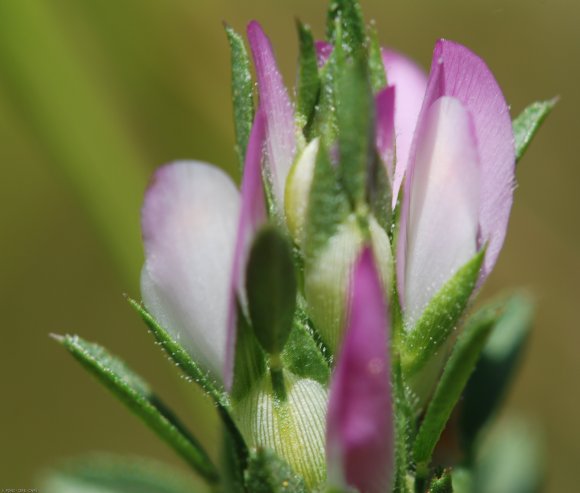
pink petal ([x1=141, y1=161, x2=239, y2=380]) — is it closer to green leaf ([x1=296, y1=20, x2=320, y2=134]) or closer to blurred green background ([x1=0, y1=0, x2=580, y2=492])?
green leaf ([x1=296, y1=20, x2=320, y2=134])

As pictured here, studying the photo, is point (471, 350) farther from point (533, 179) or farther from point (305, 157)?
point (533, 179)

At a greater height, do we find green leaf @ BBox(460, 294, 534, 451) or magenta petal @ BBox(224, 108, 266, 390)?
magenta petal @ BBox(224, 108, 266, 390)

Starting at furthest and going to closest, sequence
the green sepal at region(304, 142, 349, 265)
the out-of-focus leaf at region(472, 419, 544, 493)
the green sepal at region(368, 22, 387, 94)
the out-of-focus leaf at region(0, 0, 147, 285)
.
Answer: the out-of-focus leaf at region(0, 0, 147, 285) < the out-of-focus leaf at region(472, 419, 544, 493) < the green sepal at region(368, 22, 387, 94) < the green sepal at region(304, 142, 349, 265)

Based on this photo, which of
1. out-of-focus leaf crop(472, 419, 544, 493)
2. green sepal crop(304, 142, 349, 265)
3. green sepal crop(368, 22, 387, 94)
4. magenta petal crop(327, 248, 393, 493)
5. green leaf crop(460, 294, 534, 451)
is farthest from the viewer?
out-of-focus leaf crop(472, 419, 544, 493)

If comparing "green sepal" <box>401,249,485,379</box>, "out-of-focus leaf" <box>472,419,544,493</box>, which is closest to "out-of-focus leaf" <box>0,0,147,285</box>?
"out-of-focus leaf" <box>472,419,544,493</box>

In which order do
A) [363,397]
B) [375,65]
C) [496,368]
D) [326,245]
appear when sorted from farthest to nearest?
[496,368] → [375,65] → [326,245] → [363,397]

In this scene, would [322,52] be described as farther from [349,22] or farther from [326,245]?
[326,245]

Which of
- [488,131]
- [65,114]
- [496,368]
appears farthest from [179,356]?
[65,114]
